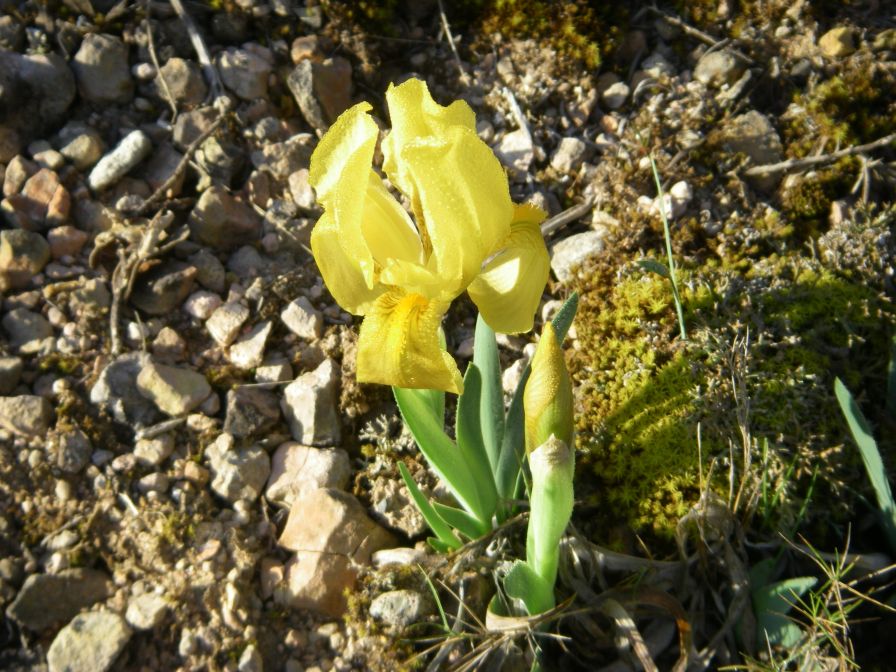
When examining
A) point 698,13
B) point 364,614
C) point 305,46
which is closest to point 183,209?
point 305,46

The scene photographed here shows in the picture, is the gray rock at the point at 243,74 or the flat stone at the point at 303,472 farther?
Answer: the gray rock at the point at 243,74

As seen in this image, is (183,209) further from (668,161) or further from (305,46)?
(668,161)

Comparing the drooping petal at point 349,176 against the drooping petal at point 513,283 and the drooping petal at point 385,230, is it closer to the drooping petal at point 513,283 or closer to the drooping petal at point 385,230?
the drooping petal at point 385,230

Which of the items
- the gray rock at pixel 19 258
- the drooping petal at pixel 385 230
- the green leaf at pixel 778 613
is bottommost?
the green leaf at pixel 778 613

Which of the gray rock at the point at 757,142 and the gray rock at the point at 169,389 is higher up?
the gray rock at the point at 169,389

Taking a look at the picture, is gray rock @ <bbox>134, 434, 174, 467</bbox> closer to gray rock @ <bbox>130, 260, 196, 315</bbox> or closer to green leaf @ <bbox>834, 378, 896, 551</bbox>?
gray rock @ <bbox>130, 260, 196, 315</bbox>

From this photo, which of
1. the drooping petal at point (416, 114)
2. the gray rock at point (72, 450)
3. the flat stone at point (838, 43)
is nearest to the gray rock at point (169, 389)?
the gray rock at point (72, 450)

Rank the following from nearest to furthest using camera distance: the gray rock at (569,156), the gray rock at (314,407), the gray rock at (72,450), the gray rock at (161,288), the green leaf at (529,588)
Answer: the green leaf at (529,588)
the gray rock at (72,450)
the gray rock at (314,407)
the gray rock at (161,288)
the gray rock at (569,156)
